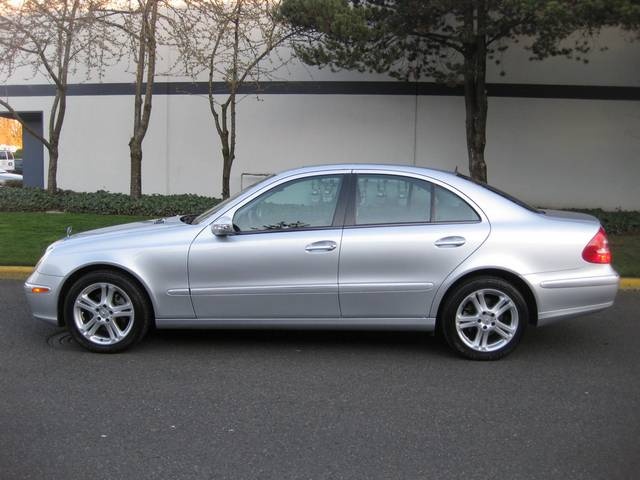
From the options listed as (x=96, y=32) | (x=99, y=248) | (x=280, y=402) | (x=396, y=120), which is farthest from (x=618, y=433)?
(x=96, y=32)

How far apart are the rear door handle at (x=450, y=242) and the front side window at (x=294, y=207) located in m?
0.88

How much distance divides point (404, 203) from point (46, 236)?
7381 millimetres

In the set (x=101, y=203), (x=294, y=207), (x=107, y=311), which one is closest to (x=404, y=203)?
(x=294, y=207)

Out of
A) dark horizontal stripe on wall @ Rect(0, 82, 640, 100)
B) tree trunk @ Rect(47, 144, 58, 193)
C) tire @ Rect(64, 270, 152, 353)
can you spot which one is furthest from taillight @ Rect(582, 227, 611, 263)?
tree trunk @ Rect(47, 144, 58, 193)

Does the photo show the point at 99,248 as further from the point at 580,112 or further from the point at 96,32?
the point at 580,112

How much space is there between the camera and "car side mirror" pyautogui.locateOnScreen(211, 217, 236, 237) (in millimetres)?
5176

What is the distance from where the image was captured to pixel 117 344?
533 cm

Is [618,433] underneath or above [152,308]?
underneath

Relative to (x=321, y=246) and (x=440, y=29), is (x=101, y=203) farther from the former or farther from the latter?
(x=321, y=246)

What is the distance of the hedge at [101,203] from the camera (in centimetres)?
1323

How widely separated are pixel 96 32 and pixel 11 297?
8.98m

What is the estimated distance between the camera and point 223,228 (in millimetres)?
5172

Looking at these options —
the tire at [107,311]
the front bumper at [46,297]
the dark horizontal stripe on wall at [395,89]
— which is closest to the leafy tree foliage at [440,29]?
the dark horizontal stripe on wall at [395,89]

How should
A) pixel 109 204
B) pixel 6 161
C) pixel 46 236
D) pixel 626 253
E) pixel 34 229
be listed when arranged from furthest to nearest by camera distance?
pixel 6 161, pixel 109 204, pixel 34 229, pixel 46 236, pixel 626 253
